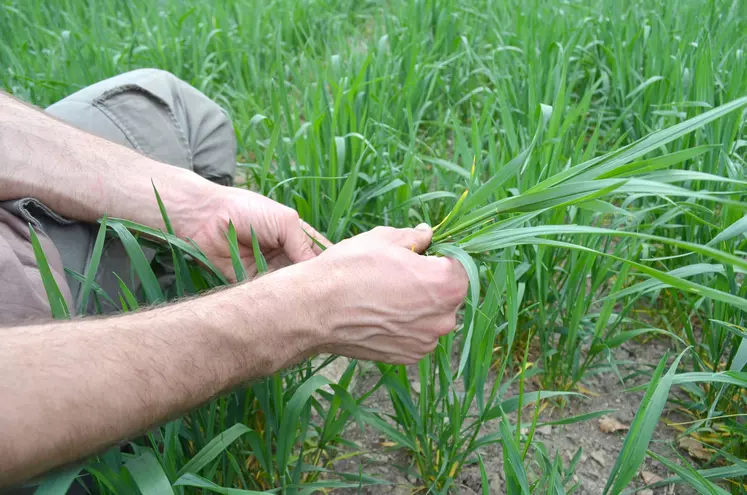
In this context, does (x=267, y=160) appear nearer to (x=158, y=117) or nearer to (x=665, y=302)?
(x=158, y=117)

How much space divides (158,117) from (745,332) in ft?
4.43

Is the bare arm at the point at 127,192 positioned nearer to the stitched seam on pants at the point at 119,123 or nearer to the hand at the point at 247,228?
the hand at the point at 247,228

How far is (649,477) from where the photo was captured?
1215 millimetres

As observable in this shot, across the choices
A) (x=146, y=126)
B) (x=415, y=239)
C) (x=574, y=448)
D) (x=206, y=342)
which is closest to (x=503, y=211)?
(x=415, y=239)

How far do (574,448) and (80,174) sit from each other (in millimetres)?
1152

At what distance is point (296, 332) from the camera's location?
0.97m

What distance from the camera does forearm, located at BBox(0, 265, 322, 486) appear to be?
0.73 m

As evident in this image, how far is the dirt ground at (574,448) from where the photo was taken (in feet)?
4.04

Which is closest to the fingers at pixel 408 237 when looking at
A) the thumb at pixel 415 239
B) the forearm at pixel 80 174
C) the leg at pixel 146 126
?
the thumb at pixel 415 239

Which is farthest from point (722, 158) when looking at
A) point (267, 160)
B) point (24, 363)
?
point (24, 363)

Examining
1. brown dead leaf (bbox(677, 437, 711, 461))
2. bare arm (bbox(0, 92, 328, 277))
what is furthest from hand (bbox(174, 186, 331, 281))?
brown dead leaf (bbox(677, 437, 711, 461))

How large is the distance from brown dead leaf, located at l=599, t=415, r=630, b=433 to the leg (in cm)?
105

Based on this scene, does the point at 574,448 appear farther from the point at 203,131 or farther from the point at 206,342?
the point at 203,131

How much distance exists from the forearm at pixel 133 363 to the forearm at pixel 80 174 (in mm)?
429
